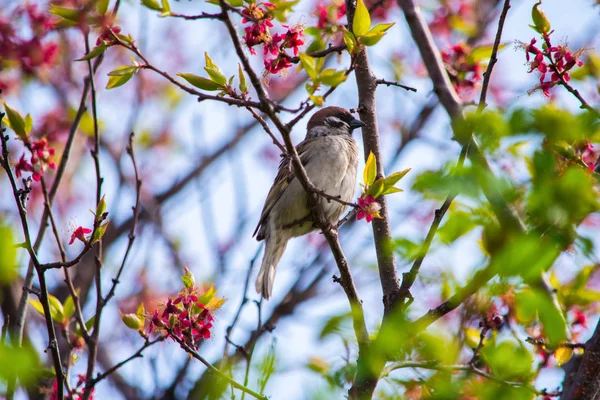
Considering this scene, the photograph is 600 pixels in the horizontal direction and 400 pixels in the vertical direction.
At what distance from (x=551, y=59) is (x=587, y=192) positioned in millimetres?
1697

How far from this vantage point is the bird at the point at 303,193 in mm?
5277

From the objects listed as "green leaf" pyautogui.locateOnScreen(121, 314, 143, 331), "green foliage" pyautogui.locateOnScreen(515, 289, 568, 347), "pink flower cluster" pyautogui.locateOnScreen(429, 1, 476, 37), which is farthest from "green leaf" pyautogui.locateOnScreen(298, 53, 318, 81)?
"pink flower cluster" pyautogui.locateOnScreen(429, 1, 476, 37)

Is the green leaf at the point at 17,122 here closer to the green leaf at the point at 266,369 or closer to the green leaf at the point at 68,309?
the green leaf at the point at 68,309

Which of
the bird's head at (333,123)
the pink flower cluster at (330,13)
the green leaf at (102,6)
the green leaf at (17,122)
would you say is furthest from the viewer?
the bird's head at (333,123)

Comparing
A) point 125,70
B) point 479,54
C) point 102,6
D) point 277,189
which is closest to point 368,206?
point 125,70

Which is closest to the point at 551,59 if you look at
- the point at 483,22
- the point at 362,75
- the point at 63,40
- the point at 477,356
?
the point at 362,75

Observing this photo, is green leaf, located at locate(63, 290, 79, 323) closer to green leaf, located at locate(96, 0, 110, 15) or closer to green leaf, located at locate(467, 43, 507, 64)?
green leaf, located at locate(96, 0, 110, 15)

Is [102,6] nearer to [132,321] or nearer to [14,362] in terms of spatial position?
[132,321]

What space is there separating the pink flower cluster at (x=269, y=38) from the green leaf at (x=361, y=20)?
0.40m

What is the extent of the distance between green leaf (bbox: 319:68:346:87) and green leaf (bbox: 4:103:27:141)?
6.84ft

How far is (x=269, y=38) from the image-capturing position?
3115mm

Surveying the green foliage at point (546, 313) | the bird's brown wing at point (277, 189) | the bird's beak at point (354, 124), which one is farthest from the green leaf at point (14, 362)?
the bird's beak at point (354, 124)

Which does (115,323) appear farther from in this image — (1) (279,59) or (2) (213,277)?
(1) (279,59)

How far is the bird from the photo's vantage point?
208 inches
